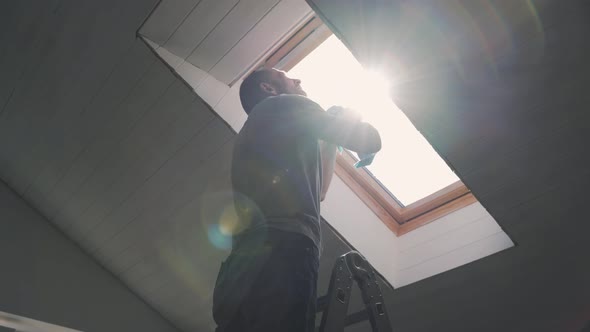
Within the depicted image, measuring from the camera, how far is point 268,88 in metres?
1.65

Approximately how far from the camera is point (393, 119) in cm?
233

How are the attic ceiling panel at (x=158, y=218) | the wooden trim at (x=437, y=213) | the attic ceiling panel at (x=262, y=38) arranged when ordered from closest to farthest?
the attic ceiling panel at (x=262, y=38)
the attic ceiling panel at (x=158, y=218)
the wooden trim at (x=437, y=213)

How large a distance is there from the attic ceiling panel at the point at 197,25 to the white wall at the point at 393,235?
1.9 inches

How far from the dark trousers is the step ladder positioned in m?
0.04

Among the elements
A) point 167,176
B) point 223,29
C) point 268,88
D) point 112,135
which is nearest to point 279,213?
point 268,88

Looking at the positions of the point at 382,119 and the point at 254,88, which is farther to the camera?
the point at 382,119

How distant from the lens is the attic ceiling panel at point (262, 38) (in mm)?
1803

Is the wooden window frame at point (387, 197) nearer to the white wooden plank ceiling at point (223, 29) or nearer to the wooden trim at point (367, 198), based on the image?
the wooden trim at point (367, 198)

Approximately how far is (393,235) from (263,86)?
1343 mm

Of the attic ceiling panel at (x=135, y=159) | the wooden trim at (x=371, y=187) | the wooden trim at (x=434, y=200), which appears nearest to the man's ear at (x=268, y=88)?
the attic ceiling panel at (x=135, y=159)

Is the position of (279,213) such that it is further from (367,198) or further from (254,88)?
(367,198)

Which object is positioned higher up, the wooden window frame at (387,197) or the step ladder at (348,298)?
the wooden window frame at (387,197)

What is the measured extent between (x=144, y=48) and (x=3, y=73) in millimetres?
934

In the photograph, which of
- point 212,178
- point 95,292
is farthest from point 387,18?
point 95,292
